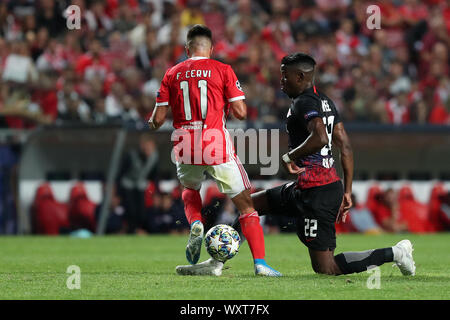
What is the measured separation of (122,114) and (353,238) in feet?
16.5

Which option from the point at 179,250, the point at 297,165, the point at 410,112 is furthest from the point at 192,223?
the point at 410,112

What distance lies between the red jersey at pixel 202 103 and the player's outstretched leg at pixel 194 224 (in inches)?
14.7

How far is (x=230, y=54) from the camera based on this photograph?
17.6 meters

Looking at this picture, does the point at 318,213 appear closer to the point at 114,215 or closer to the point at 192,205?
the point at 192,205

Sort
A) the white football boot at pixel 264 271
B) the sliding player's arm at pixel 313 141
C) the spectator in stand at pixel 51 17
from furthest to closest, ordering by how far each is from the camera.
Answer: the spectator in stand at pixel 51 17
the white football boot at pixel 264 271
the sliding player's arm at pixel 313 141

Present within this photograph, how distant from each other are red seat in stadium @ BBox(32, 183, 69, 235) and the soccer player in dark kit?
8.63 meters

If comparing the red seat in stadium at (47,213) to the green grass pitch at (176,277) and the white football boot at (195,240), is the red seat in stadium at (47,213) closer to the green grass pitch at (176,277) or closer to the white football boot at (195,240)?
the green grass pitch at (176,277)

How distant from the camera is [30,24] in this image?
17547mm

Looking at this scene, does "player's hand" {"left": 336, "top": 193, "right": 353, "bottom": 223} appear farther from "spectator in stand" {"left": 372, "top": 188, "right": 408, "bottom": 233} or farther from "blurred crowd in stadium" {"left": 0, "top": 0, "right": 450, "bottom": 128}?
"spectator in stand" {"left": 372, "top": 188, "right": 408, "bottom": 233}

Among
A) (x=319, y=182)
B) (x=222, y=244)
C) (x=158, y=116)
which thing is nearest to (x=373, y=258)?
(x=319, y=182)

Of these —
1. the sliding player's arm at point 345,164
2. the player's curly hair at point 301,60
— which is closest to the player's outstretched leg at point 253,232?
the sliding player's arm at point 345,164

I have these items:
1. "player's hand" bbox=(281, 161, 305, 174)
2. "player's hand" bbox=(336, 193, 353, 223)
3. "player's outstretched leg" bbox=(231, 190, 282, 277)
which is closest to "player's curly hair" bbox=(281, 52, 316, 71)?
"player's hand" bbox=(281, 161, 305, 174)

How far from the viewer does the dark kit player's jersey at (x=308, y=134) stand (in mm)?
7234

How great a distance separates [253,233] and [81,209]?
8.23 meters
